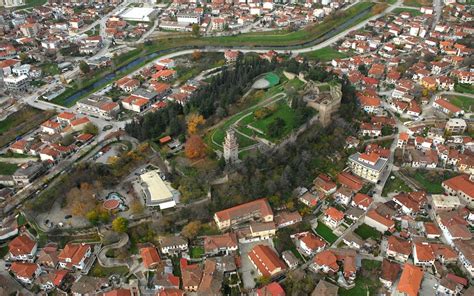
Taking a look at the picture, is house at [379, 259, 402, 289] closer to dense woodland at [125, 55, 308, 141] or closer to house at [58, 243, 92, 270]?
house at [58, 243, 92, 270]

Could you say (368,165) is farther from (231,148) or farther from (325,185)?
(231,148)

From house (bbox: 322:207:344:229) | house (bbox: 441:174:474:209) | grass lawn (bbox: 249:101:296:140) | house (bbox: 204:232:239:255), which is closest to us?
house (bbox: 204:232:239:255)

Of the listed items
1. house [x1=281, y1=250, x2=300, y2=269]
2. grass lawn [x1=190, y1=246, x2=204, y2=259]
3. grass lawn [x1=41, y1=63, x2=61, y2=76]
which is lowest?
grass lawn [x1=190, y1=246, x2=204, y2=259]

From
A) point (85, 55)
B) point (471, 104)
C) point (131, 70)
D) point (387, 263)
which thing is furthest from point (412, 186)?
point (85, 55)

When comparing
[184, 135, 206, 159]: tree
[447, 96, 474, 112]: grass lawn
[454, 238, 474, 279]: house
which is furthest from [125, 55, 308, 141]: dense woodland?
[454, 238, 474, 279]: house

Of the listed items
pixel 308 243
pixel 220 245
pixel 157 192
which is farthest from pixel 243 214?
pixel 157 192

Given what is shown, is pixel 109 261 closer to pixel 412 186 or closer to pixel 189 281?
pixel 189 281

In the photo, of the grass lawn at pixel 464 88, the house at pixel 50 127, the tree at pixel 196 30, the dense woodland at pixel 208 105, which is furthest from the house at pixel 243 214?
the tree at pixel 196 30
